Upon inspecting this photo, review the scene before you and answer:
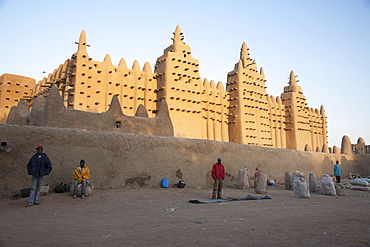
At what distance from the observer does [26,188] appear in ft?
24.6

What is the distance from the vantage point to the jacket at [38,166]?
6.71 metres

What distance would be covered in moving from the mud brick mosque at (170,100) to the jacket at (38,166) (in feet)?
17.5

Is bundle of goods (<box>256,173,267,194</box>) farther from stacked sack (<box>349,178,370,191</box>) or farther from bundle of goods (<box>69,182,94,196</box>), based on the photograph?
bundle of goods (<box>69,182,94,196</box>)

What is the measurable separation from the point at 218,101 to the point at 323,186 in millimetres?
18500

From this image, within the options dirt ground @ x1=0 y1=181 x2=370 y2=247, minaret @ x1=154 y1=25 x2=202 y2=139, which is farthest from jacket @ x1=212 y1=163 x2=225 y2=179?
minaret @ x1=154 y1=25 x2=202 y2=139

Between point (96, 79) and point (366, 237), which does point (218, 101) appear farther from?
point (366, 237)

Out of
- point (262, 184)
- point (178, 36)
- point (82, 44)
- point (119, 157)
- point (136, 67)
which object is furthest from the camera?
point (178, 36)

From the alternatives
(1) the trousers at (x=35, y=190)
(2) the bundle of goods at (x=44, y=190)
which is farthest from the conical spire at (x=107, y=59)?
(1) the trousers at (x=35, y=190)

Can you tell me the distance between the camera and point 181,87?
2498 cm

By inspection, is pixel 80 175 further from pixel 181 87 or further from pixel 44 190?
pixel 181 87

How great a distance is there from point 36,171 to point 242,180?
23.1 ft

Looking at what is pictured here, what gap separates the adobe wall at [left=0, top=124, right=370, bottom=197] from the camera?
7578 millimetres

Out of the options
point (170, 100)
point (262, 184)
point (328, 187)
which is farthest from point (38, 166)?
point (170, 100)

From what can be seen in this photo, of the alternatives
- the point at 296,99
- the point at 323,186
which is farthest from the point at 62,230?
the point at 296,99
